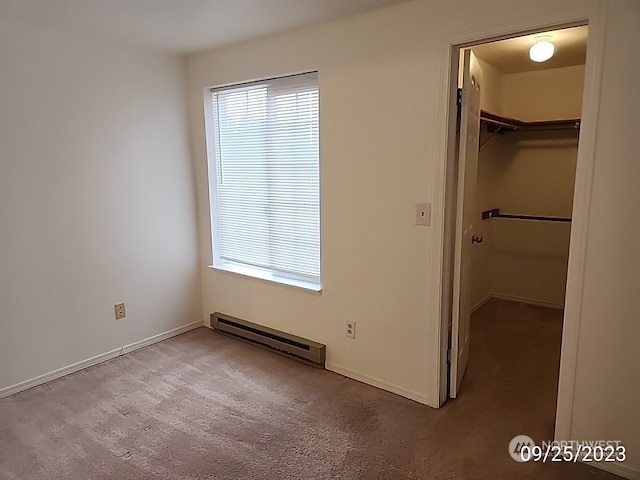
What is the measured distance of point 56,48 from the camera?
9.03 ft

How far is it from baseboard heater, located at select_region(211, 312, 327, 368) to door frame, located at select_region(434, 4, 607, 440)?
89 cm

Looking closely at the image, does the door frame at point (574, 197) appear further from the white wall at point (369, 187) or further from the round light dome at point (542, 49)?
the round light dome at point (542, 49)

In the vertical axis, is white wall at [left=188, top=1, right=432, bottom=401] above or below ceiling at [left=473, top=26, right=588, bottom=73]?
below

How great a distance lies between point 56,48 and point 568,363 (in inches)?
135

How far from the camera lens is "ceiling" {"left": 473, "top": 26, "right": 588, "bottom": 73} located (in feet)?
9.86

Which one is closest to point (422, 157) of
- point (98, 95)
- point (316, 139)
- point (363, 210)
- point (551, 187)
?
point (363, 210)

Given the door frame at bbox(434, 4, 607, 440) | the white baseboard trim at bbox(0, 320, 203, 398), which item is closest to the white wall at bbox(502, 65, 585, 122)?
the door frame at bbox(434, 4, 607, 440)

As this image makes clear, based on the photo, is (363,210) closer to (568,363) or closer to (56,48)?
(568,363)

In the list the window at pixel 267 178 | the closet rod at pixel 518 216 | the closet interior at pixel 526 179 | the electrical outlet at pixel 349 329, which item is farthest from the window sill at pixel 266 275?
the closet rod at pixel 518 216

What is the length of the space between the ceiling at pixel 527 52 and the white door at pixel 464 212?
23.4 inches

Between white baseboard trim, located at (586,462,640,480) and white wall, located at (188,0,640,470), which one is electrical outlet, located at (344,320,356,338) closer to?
white wall, located at (188,0,640,470)

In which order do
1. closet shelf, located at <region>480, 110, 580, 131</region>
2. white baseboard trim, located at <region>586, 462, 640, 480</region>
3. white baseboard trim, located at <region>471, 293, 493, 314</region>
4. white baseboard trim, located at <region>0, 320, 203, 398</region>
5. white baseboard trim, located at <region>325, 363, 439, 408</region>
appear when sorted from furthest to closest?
white baseboard trim, located at <region>471, 293, 493, 314</region> < closet shelf, located at <region>480, 110, 580, 131</region> < white baseboard trim, located at <region>0, 320, 203, 398</region> < white baseboard trim, located at <region>325, 363, 439, 408</region> < white baseboard trim, located at <region>586, 462, 640, 480</region>

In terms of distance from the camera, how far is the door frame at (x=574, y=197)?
183 cm

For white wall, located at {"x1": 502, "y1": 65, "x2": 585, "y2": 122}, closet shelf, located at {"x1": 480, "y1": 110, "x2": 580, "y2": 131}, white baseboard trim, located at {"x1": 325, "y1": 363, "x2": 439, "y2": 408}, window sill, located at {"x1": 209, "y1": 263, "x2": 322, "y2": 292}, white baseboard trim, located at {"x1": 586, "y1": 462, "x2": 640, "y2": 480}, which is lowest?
white baseboard trim, located at {"x1": 586, "y1": 462, "x2": 640, "y2": 480}
